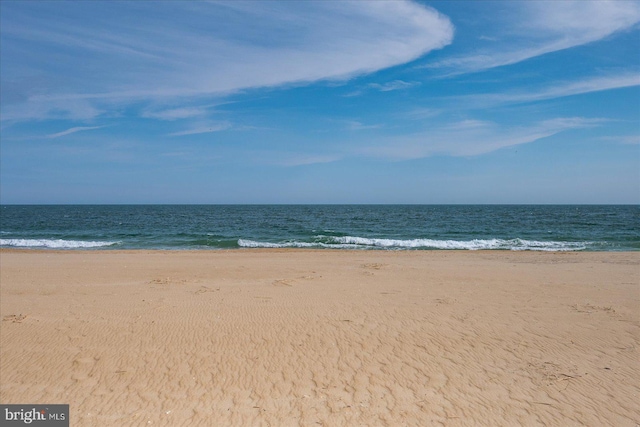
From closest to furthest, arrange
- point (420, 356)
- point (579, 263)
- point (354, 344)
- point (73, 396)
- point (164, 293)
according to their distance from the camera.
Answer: point (73, 396) → point (420, 356) → point (354, 344) → point (164, 293) → point (579, 263)

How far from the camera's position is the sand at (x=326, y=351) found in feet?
16.4

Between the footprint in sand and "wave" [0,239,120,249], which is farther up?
the footprint in sand

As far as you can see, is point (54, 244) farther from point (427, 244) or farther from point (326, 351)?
point (326, 351)

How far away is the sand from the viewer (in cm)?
501

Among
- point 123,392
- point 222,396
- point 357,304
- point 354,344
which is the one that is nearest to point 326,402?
point 222,396

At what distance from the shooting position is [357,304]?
9.31 metres

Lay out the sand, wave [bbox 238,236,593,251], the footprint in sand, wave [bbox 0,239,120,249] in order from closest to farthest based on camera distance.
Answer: the sand
the footprint in sand
wave [bbox 238,236,593,251]
wave [bbox 0,239,120,249]

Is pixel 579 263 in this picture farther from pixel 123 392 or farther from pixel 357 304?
pixel 123 392

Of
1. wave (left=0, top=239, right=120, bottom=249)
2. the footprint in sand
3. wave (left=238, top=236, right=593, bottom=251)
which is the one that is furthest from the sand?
wave (left=0, top=239, right=120, bottom=249)

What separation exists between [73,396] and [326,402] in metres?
3.33

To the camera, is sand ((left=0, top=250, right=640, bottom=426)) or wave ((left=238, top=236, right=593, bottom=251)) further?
wave ((left=238, top=236, right=593, bottom=251))

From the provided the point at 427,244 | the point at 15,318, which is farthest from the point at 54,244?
the point at 427,244

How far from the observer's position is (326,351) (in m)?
6.61

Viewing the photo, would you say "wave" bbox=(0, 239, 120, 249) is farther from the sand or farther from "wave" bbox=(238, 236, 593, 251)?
the sand
